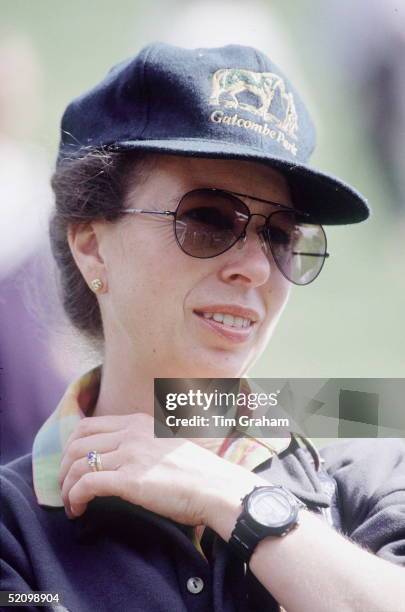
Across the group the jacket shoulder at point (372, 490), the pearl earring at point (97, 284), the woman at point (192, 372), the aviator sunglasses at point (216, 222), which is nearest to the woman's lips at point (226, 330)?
the woman at point (192, 372)

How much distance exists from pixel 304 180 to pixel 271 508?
0.58 m

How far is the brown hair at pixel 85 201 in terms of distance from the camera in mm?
1178

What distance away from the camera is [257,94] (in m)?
1.16

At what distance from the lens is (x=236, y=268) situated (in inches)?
44.3

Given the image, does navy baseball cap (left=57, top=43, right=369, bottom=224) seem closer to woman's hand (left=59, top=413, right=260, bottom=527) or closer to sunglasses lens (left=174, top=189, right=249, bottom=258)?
sunglasses lens (left=174, top=189, right=249, bottom=258)

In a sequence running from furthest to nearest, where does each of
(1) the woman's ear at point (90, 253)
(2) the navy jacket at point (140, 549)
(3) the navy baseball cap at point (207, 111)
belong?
1. (1) the woman's ear at point (90, 253)
2. (3) the navy baseball cap at point (207, 111)
3. (2) the navy jacket at point (140, 549)

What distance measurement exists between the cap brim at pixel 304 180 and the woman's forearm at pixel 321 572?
1.83 feet

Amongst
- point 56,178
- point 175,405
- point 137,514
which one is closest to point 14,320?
point 56,178

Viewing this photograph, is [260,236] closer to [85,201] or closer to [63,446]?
[85,201]

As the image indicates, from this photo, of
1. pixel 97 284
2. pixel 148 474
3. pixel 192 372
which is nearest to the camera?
pixel 148 474

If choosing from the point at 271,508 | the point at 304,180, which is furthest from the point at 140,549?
the point at 304,180

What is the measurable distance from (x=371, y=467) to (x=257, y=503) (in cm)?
31

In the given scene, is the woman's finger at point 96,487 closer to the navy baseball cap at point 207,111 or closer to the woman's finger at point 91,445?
the woman's finger at point 91,445

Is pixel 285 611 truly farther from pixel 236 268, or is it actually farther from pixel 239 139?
pixel 239 139
